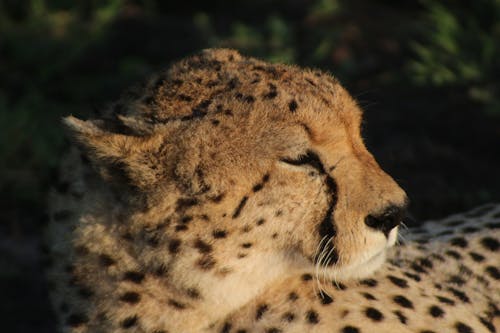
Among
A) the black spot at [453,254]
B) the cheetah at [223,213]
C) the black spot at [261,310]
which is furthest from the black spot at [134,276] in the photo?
the black spot at [453,254]

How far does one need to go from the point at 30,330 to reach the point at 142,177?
1.76m

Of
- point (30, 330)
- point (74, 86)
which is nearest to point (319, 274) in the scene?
point (30, 330)

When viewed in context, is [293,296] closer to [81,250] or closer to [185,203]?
[185,203]

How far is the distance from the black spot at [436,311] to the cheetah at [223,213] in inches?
2.8

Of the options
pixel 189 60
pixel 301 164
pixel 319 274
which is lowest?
pixel 319 274

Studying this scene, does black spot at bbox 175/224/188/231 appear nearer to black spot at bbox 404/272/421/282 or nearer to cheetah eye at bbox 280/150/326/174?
cheetah eye at bbox 280/150/326/174

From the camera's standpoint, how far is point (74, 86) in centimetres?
566

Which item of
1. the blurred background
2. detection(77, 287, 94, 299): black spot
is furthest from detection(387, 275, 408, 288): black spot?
the blurred background

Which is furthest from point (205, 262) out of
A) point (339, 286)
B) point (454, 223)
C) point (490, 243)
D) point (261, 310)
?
point (454, 223)

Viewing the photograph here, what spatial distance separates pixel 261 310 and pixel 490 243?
38.9 inches

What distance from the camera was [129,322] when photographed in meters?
2.34

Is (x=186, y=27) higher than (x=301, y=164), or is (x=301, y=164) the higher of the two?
(x=186, y=27)

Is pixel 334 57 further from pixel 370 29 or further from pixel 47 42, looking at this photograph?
pixel 47 42

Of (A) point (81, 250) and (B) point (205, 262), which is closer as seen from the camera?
(B) point (205, 262)
